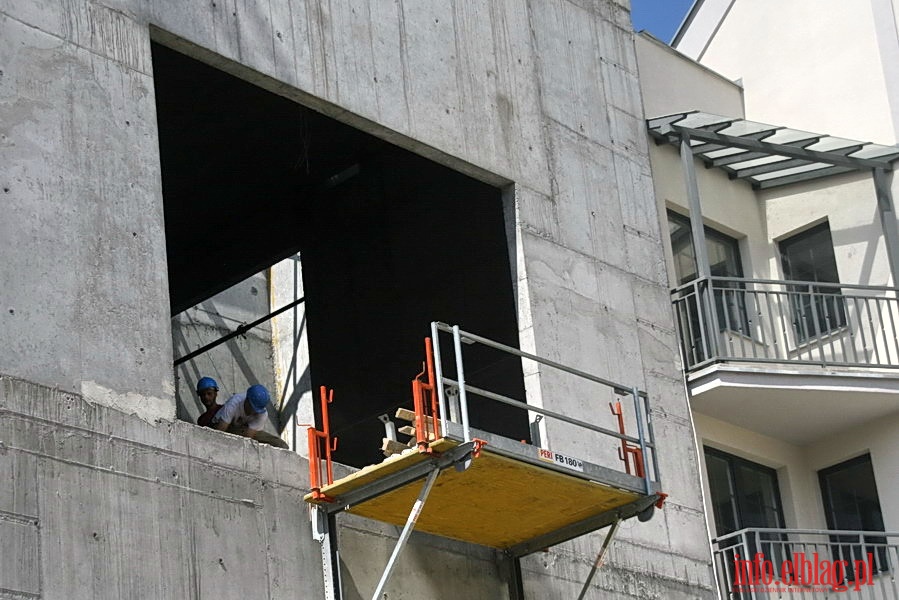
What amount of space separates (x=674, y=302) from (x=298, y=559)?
27.2 ft

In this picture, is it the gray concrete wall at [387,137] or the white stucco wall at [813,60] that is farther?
the white stucco wall at [813,60]

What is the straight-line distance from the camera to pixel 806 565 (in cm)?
2038

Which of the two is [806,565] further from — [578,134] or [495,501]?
[495,501]

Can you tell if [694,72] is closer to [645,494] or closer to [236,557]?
[645,494]

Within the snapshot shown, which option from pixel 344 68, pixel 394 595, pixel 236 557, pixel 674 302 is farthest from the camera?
pixel 674 302

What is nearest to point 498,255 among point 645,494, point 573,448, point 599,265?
point 599,265

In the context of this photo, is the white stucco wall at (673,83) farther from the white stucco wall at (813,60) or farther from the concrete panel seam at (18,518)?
the concrete panel seam at (18,518)

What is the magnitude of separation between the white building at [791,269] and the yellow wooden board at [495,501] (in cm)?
431

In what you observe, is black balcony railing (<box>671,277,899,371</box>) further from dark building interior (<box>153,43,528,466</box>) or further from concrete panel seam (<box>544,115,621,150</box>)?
dark building interior (<box>153,43,528,466</box>)

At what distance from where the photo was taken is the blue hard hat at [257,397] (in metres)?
16.3

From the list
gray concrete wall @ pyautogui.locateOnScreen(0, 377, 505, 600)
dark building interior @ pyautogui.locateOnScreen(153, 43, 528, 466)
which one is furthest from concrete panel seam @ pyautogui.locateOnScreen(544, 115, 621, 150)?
gray concrete wall @ pyautogui.locateOnScreen(0, 377, 505, 600)

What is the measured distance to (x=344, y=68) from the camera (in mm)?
15781

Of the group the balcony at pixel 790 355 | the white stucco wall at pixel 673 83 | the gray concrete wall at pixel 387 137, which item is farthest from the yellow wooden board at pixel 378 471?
the white stucco wall at pixel 673 83

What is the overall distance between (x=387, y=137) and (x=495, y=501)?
13.1 feet
